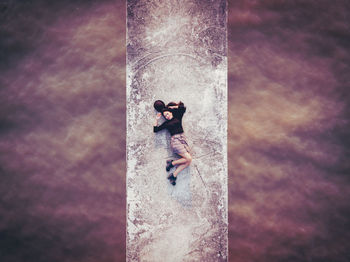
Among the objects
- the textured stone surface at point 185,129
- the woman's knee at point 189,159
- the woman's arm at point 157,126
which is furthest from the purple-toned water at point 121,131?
the woman's knee at point 189,159

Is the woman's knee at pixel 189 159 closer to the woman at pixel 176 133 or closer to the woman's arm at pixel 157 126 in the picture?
the woman at pixel 176 133

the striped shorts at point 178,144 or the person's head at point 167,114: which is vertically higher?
the person's head at point 167,114

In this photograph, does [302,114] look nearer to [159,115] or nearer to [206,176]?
[206,176]

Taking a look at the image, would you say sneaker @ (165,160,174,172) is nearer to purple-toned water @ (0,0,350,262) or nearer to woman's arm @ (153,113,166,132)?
woman's arm @ (153,113,166,132)

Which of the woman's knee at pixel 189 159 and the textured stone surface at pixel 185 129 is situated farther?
the textured stone surface at pixel 185 129

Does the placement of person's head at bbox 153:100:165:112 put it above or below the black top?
above

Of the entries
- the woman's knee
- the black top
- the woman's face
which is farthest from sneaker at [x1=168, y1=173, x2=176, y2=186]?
the woman's face

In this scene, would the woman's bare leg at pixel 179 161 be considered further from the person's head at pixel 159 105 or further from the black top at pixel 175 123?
the person's head at pixel 159 105

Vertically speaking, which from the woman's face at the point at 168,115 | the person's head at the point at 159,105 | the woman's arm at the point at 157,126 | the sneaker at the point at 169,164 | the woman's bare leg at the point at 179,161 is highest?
the person's head at the point at 159,105

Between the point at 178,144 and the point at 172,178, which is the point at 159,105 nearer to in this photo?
the point at 178,144
